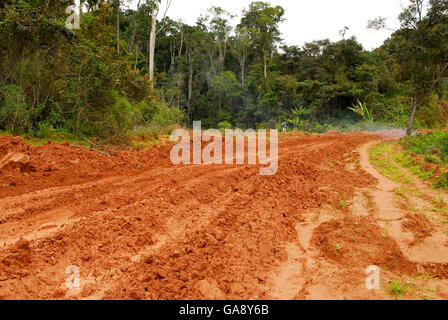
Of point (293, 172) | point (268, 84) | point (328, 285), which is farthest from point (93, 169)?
point (268, 84)

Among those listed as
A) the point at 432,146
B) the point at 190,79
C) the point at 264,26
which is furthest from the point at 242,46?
the point at 432,146

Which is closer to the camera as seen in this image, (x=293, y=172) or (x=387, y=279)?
(x=387, y=279)

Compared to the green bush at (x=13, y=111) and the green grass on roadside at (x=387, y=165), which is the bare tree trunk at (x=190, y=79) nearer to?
the green grass on roadside at (x=387, y=165)

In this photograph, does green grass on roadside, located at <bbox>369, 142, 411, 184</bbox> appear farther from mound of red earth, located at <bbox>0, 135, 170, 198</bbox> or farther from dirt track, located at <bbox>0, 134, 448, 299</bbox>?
mound of red earth, located at <bbox>0, 135, 170, 198</bbox>

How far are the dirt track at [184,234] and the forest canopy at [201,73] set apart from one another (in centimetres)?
302

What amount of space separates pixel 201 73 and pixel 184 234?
32564mm

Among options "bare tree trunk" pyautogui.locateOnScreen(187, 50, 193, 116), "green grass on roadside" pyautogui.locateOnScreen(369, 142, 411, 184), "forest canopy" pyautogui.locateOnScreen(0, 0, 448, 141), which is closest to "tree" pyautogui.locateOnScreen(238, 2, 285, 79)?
"forest canopy" pyautogui.locateOnScreen(0, 0, 448, 141)

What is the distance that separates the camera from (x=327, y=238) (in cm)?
391

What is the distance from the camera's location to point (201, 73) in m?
34.4

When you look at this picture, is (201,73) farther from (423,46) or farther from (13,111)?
(13,111)

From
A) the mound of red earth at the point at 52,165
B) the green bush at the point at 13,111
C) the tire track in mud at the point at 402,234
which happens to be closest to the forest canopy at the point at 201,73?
the green bush at the point at 13,111

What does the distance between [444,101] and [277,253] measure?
29.6 m

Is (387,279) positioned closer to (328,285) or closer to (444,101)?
(328,285)
